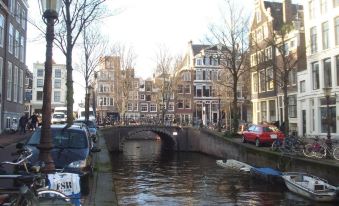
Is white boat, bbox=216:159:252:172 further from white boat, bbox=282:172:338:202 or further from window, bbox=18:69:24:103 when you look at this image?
window, bbox=18:69:24:103

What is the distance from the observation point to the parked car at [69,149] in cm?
1055

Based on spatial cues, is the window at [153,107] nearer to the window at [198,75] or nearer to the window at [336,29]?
the window at [198,75]

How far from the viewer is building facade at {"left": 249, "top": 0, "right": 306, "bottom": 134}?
38.8 metres

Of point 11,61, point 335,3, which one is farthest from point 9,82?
point 335,3

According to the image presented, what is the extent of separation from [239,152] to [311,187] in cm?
1311

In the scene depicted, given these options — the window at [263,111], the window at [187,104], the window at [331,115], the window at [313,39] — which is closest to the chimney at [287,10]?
the window at [313,39]

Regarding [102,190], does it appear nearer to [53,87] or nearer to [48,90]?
[48,90]

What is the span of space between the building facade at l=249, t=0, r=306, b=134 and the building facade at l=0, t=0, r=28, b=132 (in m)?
19.5

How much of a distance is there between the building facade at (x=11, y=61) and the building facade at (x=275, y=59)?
1945 cm

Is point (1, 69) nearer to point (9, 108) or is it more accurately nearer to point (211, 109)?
point (9, 108)

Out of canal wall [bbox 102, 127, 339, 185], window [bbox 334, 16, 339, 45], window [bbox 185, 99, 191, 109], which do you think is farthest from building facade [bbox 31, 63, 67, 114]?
window [bbox 334, 16, 339, 45]

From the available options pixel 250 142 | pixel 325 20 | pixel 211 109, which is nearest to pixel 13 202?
pixel 250 142

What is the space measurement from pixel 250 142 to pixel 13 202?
2790cm

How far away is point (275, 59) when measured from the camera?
38.7 meters
